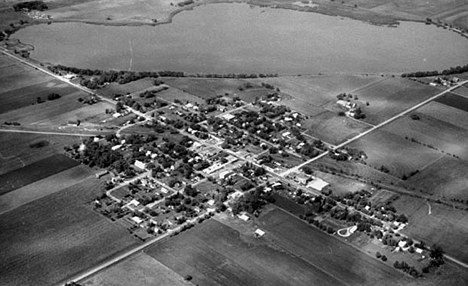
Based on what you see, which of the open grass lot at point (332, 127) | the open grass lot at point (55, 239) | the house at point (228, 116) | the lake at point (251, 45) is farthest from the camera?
the lake at point (251, 45)

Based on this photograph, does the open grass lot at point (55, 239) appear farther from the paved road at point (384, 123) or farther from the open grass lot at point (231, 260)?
→ the paved road at point (384, 123)

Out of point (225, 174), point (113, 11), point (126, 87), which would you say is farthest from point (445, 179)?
point (113, 11)

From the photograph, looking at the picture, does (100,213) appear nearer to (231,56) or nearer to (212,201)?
(212,201)

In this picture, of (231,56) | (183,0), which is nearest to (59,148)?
(231,56)

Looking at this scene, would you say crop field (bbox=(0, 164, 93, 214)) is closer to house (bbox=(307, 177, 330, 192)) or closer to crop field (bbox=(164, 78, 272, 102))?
house (bbox=(307, 177, 330, 192))

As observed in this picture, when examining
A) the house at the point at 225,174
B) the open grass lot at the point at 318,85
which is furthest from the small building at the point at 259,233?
the open grass lot at the point at 318,85

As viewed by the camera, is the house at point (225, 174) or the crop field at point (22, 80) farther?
the crop field at point (22, 80)
